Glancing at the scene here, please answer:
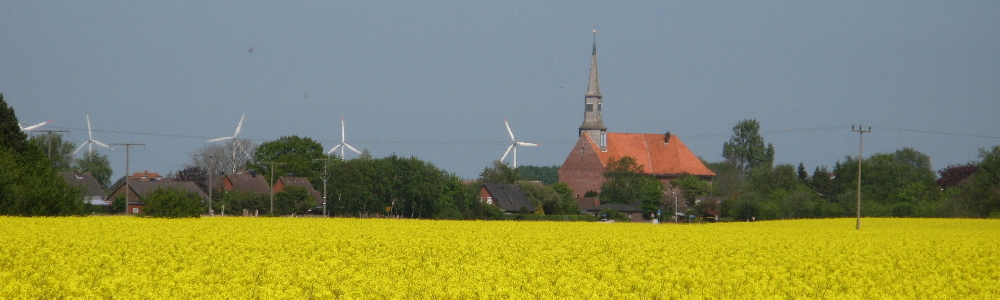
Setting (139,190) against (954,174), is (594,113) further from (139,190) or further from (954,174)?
(139,190)

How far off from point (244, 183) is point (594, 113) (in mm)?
59284

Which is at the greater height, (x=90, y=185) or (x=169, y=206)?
(x=90, y=185)

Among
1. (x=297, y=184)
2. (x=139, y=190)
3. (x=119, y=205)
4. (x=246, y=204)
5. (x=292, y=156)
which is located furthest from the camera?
(x=292, y=156)

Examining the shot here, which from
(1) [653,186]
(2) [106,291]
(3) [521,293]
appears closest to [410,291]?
(3) [521,293]

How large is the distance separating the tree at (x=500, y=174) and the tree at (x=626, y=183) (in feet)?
37.7

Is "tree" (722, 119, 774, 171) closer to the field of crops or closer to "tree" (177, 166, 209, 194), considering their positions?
"tree" (177, 166, 209, 194)

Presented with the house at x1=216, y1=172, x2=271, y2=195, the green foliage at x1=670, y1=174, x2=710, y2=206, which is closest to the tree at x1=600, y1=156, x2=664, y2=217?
the green foliage at x1=670, y1=174, x2=710, y2=206

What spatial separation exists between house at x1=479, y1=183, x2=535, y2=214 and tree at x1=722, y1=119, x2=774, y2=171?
2439 inches

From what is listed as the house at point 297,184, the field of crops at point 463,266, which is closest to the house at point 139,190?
the house at point 297,184

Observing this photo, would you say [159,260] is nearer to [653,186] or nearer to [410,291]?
[410,291]

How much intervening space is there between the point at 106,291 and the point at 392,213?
256 ft

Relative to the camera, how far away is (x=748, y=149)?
17162 centimetres

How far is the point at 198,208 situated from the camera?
4691 centimetres

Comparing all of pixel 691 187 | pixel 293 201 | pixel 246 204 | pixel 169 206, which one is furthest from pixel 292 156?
pixel 169 206
